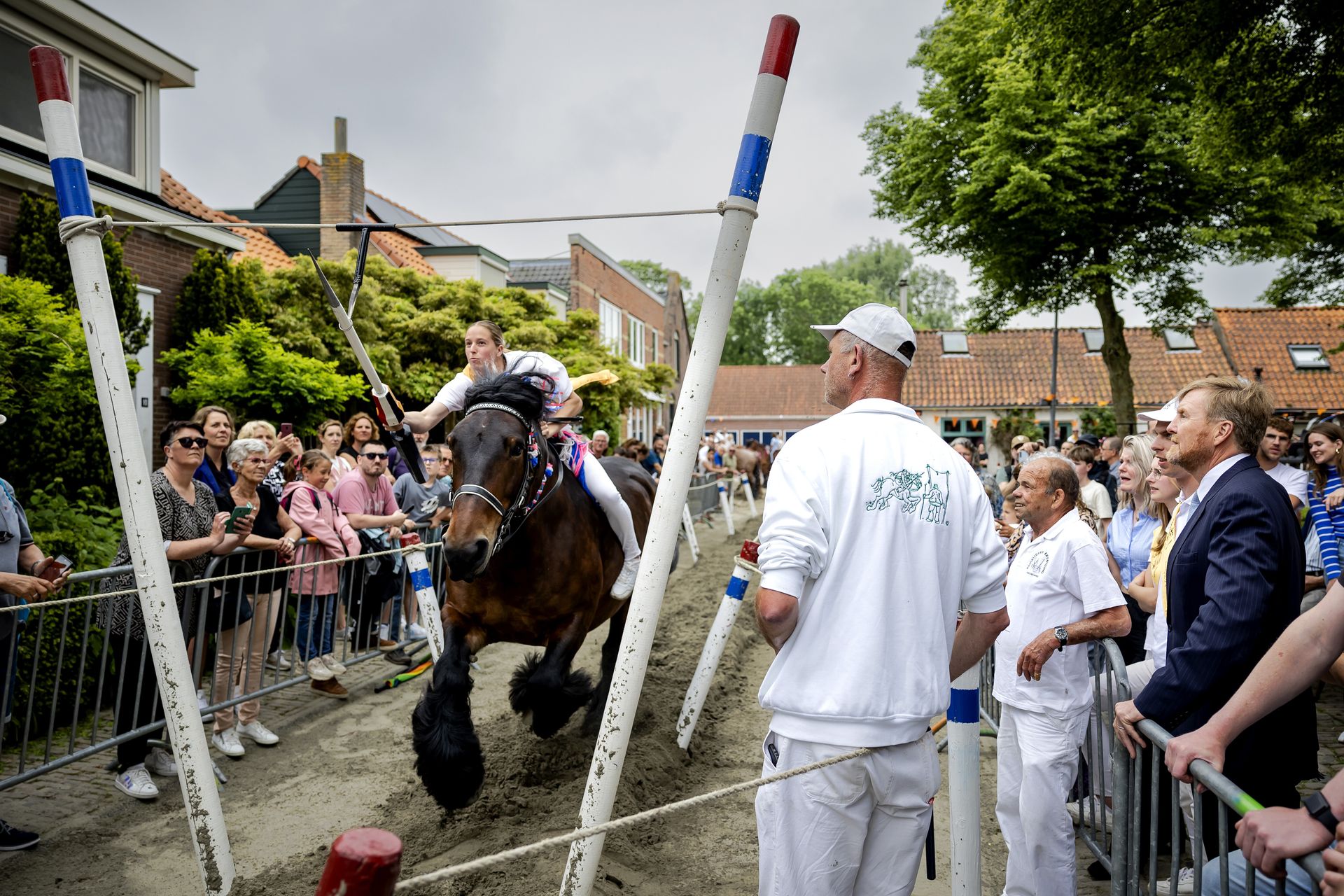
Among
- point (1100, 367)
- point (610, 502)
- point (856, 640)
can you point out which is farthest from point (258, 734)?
point (1100, 367)

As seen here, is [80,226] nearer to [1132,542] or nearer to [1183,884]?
[1183,884]

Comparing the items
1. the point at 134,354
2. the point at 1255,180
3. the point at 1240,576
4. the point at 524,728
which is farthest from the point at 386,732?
the point at 1255,180

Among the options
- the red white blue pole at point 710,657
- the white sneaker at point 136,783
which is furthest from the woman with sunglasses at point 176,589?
the red white blue pole at point 710,657

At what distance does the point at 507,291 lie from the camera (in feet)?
66.9

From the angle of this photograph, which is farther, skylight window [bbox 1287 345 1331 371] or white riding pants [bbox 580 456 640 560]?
skylight window [bbox 1287 345 1331 371]

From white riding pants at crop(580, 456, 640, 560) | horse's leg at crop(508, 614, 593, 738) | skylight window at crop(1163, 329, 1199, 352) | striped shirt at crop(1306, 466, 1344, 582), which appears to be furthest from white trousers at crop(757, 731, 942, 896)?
skylight window at crop(1163, 329, 1199, 352)

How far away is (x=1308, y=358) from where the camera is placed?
32.8 metres

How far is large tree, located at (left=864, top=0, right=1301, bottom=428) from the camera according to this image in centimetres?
1644

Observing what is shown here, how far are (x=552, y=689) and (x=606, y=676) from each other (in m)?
1.88

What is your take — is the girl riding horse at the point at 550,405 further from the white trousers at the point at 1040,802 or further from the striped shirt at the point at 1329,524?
the striped shirt at the point at 1329,524

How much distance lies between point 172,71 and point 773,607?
13.1 m

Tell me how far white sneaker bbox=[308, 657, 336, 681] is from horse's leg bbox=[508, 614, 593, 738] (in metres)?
2.63

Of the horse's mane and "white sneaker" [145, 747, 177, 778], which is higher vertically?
the horse's mane

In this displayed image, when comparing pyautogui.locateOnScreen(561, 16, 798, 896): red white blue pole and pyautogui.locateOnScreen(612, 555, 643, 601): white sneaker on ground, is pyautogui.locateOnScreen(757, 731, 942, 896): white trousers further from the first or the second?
pyautogui.locateOnScreen(612, 555, 643, 601): white sneaker on ground
